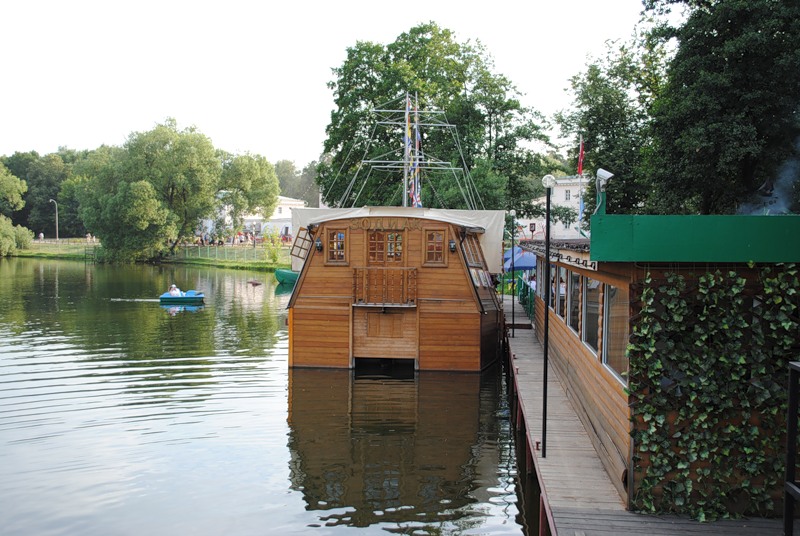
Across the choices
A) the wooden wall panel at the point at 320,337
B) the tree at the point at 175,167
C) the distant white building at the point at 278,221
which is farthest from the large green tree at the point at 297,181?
the wooden wall panel at the point at 320,337

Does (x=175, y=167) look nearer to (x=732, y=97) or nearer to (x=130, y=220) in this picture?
(x=130, y=220)

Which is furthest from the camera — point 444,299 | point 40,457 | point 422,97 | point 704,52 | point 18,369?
point 422,97

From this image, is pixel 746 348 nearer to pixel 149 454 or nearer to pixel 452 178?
pixel 149 454

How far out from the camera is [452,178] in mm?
37312

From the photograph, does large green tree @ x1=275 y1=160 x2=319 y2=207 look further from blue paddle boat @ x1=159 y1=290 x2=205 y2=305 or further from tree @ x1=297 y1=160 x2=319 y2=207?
blue paddle boat @ x1=159 y1=290 x2=205 y2=305

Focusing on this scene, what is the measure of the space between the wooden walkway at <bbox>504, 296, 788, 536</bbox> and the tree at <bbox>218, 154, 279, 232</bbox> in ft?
207

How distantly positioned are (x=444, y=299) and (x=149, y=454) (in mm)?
8306

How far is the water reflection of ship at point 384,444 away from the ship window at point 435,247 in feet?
9.45

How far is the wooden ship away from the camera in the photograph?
18656mm

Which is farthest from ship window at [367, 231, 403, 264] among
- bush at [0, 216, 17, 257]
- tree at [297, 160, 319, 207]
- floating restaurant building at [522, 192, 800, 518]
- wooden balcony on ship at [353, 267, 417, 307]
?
tree at [297, 160, 319, 207]

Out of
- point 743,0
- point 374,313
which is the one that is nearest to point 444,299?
point 374,313

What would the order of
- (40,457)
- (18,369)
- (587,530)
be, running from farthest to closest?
(18,369) < (40,457) < (587,530)

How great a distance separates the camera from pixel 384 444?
13.8 m

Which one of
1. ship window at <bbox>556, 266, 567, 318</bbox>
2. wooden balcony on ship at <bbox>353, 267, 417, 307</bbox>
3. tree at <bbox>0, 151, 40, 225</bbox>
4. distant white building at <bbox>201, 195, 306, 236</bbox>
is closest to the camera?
ship window at <bbox>556, 266, 567, 318</bbox>
